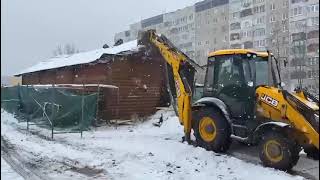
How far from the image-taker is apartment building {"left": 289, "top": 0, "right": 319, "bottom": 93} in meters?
43.2

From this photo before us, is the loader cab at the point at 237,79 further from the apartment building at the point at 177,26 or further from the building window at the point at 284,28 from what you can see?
the apartment building at the point at 177,26

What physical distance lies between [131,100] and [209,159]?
9853mm

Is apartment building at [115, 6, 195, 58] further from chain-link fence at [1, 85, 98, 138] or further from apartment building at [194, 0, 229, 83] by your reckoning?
chain-link fence at [1, 85, 98, 138]

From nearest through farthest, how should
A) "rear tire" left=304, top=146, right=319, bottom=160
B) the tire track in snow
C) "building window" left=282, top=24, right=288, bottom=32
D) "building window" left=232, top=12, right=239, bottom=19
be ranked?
the tire track in snow → "rear tire" left=304, top=146, right=319, bottom=160 → "building window" left=282, top=24, right=288, bottom=32 → "building window" left=232, top=12, right=239, bottom=19

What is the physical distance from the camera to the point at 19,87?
20.6 metres

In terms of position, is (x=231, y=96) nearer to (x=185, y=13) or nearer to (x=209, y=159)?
(x=209, y=159)

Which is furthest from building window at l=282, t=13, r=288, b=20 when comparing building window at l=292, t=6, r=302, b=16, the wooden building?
the wooden building

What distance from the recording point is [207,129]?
1119 centimetres

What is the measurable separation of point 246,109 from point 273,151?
137cm

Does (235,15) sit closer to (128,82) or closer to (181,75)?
(128,82)

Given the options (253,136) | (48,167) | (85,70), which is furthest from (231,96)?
(85,70)

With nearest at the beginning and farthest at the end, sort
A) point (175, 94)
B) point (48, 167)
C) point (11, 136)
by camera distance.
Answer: point (48, 167)
point (175, 94)
point (11, 136)

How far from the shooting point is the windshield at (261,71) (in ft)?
33.6

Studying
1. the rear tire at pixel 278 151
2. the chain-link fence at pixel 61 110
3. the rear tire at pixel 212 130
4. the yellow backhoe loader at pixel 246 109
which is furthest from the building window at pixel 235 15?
the rear tire at pixel 278 151
